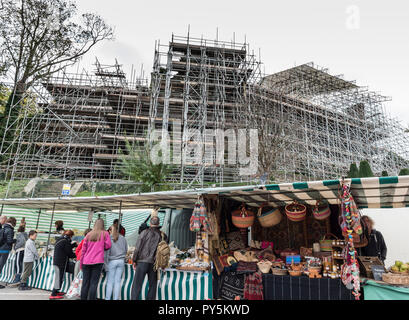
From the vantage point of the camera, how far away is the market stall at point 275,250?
13.8ft

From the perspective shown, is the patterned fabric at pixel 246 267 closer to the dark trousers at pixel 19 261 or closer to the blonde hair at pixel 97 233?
the blonde hair at pixel 97 233

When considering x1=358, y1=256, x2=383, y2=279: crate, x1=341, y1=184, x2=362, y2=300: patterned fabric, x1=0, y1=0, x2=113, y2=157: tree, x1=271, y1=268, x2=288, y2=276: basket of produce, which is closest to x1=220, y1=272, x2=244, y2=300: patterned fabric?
x1=271, y1=268, x2=288, y2=276: basket of produce

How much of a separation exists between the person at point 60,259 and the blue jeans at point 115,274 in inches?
45.2

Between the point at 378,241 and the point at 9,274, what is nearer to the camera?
the point at 378,241

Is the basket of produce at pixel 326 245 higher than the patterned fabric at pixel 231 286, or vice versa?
the basket of produce at pixel 326 245

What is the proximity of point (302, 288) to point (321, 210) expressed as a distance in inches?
61.3

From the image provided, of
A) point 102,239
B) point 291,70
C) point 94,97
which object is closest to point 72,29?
point 94,97

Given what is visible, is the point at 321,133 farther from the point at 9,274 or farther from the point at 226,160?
the point at 9,274

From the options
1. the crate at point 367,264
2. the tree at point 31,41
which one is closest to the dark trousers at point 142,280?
the crate at point 367,264

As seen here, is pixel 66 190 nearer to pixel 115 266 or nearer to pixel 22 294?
pixel 22 294

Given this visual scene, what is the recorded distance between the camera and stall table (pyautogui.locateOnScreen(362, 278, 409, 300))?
400 cm

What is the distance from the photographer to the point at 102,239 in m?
5.04

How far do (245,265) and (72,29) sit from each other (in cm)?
2504
